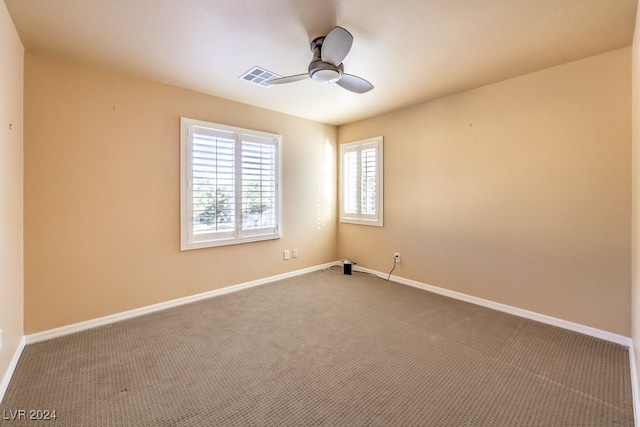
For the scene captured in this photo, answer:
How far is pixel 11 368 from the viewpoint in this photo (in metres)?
1.98

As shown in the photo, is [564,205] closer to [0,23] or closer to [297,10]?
[297,10]

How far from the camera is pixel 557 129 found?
8.86 ft

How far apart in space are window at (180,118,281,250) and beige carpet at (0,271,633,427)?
0.99m

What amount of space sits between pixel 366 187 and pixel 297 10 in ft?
9.41

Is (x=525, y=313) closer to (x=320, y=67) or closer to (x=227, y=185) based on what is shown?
(x=320, y=67)

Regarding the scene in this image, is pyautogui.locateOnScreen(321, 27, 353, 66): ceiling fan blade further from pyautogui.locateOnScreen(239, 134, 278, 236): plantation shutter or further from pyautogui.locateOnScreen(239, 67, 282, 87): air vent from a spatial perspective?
pyautogui.locateOnScreen(239, 134, 278, 236): plantation shutter

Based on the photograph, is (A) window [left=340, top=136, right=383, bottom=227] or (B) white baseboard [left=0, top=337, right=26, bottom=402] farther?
(A) window [left=340, top=136, right=383, bottom=227]

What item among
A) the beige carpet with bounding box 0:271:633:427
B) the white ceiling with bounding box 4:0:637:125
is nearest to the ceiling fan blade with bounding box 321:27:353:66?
the white ceiling with bounding box 4:0:637:125

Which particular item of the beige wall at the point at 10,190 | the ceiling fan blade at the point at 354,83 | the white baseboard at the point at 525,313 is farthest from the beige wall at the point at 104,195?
the white baseboard at the point at 525,313

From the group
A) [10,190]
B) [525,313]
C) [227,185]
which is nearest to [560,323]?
[525,313]

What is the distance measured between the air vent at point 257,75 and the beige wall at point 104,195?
29.2 inches

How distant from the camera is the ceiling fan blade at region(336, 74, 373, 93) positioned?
2422 mm

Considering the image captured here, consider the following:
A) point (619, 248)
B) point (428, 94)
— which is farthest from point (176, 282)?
point (619, 248)

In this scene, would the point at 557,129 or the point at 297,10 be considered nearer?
the point at 297,10
